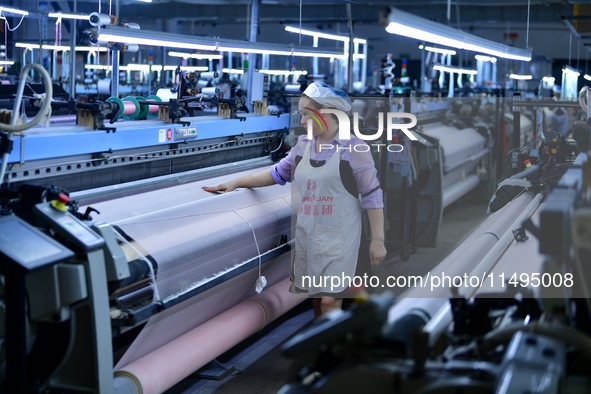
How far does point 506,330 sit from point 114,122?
2.62 m

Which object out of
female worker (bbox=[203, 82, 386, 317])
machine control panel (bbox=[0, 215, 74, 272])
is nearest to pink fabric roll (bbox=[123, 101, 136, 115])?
female worker (bbox=[203, 82, 386, 317])

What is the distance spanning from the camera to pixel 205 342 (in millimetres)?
3430

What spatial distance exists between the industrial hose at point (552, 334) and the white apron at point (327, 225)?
1760 mm

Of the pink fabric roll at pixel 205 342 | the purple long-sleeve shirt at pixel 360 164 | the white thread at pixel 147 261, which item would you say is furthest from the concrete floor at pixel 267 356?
the purple long-sleeve shirt at pixel 360 164

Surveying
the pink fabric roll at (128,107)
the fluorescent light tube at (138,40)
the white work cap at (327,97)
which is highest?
the fluorescent light tube at (138,40)

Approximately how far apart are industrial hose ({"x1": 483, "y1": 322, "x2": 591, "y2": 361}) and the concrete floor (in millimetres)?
2099

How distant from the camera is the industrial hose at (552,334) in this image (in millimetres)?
1518

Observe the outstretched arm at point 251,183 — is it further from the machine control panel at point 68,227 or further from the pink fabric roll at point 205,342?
the machine control panel at point 68,227

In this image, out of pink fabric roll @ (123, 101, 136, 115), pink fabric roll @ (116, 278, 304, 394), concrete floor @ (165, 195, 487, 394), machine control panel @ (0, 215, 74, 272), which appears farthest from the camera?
pink fabric roll @ (123, 101, 136, 115)

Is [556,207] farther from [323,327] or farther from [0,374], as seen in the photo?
[0,374]

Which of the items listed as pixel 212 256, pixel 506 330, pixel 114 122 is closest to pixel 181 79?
pixel 114 122

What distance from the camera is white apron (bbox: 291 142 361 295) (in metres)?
3.44

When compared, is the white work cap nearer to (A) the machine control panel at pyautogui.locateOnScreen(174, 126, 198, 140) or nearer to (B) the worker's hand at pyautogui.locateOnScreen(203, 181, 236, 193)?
(B) the worker's hand at pyautogui.locateOnScreen(203, 181, 236, 193)

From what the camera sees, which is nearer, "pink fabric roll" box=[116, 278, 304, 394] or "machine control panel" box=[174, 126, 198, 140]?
"pink fabric roll" box=[116, 278, 304, 394]
